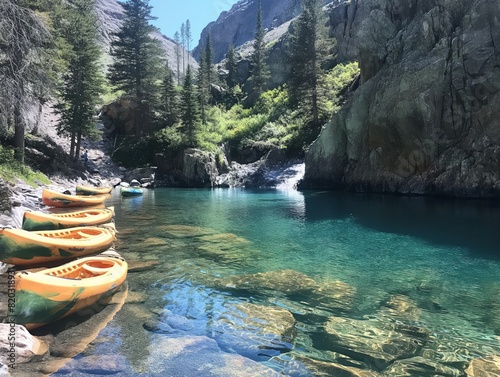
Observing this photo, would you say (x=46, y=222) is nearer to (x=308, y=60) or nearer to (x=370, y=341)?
(x=370, y=341)

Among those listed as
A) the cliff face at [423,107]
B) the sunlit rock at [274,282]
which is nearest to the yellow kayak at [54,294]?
the sunlit rock at [274,282]

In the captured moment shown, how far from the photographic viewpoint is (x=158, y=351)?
5.95 metres

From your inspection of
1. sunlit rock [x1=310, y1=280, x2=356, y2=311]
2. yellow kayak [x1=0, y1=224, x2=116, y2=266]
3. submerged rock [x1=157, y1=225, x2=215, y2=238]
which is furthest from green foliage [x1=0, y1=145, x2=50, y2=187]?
sunlit rock [x1=310, y1=280, x2=356, y2=311]

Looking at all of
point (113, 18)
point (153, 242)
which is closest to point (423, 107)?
point (153, 242)

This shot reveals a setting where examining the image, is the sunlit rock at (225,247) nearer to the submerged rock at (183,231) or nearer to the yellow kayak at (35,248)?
the submerged rock at (183,231)

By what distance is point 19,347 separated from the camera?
5.16 metres

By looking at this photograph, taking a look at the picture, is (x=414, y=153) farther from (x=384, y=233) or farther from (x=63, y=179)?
(x=63, y=179)

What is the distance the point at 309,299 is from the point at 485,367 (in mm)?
3630

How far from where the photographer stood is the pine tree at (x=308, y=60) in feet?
151

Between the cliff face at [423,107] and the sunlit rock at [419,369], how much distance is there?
23.7 m

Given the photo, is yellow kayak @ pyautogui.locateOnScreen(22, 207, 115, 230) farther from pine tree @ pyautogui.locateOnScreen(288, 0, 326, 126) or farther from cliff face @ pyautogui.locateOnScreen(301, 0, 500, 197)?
pine tree @ pyautogui.locateOnScreen(288, 0, 326, 126)

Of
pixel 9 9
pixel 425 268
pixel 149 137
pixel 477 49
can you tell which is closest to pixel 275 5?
pixel 149 137

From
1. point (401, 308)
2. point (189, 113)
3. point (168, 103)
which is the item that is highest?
point (168, 103)

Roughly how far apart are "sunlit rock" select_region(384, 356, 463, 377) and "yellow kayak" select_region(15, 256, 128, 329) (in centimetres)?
552
